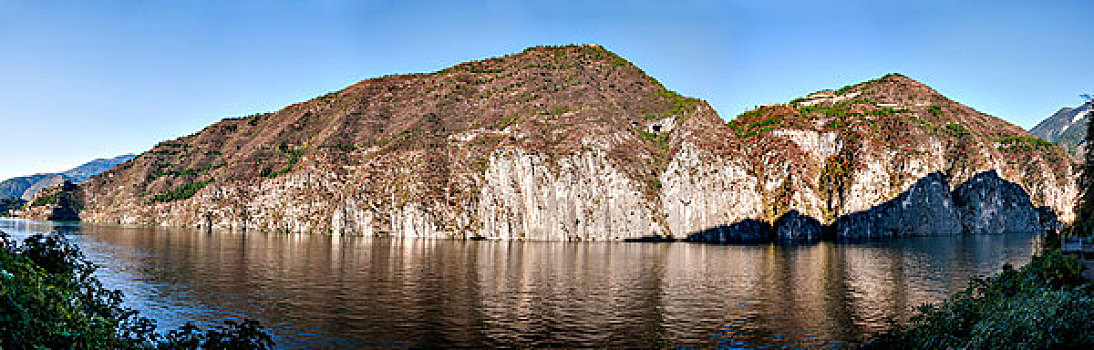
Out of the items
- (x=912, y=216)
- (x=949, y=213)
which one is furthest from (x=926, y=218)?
(x=949, y=213)

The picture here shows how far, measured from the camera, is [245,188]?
184 meters

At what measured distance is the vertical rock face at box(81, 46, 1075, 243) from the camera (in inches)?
Answer: 5517

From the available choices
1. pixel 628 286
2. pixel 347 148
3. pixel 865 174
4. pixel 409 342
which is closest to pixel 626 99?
pixel 865 174

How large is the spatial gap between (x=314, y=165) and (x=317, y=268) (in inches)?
4449

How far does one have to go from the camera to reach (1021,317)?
1866cm

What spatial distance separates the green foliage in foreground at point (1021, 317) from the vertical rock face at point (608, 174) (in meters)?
107

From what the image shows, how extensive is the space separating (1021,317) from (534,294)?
122 feet

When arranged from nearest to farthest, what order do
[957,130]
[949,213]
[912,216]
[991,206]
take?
[912,216], [949,213], [991,206], [957,130]

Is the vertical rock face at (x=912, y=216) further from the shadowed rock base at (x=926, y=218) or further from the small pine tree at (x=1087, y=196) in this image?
the small pine tree at (x=1087, y=196)

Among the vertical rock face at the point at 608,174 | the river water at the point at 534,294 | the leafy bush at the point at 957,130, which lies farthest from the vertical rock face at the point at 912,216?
the river water at the point at 534,294

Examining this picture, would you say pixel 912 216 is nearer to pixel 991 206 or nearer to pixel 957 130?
pixel 991 206

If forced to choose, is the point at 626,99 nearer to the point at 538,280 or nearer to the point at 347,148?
the point at 347,148

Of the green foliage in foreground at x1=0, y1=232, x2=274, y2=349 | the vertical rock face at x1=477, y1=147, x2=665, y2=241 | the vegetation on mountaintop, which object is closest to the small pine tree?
the green foliage in foreground at x1=0, y1=232, x2=274, y2=349

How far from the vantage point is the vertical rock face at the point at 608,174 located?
140125 millimetres
